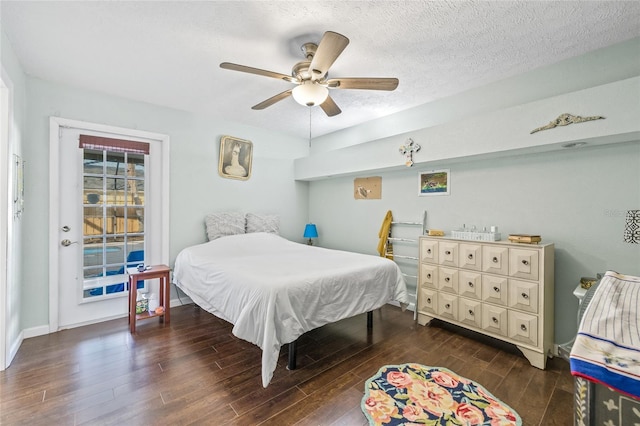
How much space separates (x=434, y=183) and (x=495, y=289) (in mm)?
1445

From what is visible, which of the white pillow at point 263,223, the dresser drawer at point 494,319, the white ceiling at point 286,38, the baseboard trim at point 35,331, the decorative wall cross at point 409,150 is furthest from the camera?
the white pillow at point 263,223

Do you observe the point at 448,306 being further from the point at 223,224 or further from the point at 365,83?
the point at 223,224

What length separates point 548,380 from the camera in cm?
215

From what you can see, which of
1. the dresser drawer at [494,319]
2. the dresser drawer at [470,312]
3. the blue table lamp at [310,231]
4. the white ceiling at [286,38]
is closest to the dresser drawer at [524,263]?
the dresser drawer at [494,319]

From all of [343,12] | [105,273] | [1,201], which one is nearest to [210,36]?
[343,12]

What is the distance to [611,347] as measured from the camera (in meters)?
0.78

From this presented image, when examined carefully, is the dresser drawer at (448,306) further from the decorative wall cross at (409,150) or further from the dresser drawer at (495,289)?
the decorative wall cross at (409,150)

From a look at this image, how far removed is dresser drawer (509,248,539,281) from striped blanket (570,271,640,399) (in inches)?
55.6

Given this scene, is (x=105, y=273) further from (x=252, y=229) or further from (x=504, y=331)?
(x=504, y=331)

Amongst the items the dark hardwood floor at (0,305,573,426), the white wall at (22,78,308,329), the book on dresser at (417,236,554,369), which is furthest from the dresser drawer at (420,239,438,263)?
the white wall at (22,78,308,329)

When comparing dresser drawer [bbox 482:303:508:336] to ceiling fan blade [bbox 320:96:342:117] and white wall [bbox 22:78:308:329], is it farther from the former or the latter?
white wall [bbox 22:78:308:329]

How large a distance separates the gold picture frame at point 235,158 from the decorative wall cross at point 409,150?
7.78ft

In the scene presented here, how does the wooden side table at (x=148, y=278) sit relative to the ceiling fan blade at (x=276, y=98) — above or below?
below

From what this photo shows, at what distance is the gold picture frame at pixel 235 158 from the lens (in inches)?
162
